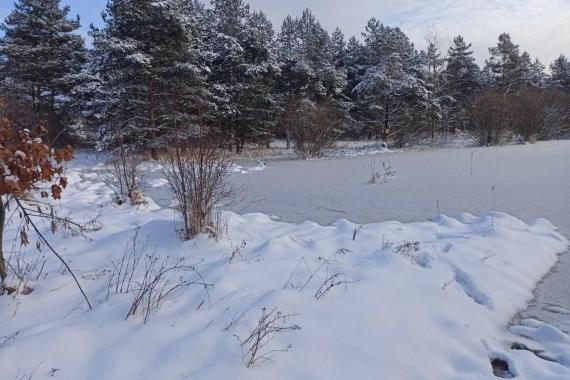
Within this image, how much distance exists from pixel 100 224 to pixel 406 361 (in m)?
3.76

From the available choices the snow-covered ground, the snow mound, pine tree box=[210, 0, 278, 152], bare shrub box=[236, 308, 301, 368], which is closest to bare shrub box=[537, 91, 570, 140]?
pine tree box=[210, 0, 278, 152]

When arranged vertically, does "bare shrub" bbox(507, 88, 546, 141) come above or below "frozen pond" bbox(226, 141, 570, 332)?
above

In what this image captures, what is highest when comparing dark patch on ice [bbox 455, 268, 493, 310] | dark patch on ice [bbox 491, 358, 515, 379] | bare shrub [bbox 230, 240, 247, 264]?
bare shrub [bbox 230, 240, 247, 264]

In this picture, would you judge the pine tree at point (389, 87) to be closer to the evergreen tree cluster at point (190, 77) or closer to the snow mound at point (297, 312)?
the evergreen tree cluster at point (190, 77)

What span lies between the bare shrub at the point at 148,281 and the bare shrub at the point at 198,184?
0.60m

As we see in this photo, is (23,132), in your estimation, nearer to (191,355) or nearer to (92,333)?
(92,333)

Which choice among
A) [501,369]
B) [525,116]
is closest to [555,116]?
[525,116]

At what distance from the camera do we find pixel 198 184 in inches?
176

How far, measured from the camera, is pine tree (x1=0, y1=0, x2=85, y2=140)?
21.1 m

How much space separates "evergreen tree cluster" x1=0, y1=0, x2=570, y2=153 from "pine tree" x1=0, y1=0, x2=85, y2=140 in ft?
0.18

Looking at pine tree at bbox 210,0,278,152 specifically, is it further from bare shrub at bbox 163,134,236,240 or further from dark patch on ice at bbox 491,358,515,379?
dark patch on ice at bbox 491,358,515,379

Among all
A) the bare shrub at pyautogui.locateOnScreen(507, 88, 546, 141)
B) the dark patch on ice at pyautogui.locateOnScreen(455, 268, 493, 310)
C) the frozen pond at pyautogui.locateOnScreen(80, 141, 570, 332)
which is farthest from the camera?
the bare shrub at pyautogui.locateOnScreen(507, 88, 546, 141)

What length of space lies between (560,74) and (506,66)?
1130 cm

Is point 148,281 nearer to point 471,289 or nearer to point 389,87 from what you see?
point 471,289
